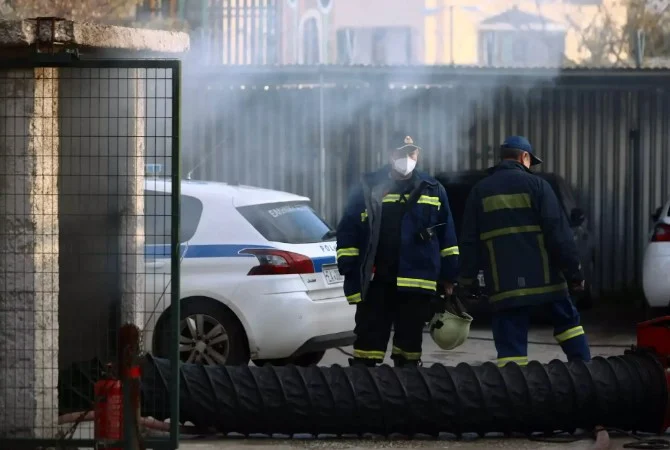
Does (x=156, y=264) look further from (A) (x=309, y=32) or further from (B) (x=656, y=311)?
(A) (x=309, y=32)

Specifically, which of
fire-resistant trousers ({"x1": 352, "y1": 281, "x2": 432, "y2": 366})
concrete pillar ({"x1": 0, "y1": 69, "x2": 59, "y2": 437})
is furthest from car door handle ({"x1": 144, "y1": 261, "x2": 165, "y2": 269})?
concrete pillar ({"x1": 0, "y1": 69, "x2": 59, "y2": 437})

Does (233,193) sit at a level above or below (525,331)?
above

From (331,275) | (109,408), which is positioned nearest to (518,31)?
(331,275)

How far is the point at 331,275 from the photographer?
978 centimetres

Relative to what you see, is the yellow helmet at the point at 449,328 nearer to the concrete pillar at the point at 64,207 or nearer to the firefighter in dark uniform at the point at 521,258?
the firefighter in dark uniform at the point at 521,258

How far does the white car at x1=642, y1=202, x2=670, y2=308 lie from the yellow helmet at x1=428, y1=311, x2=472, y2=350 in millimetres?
3735

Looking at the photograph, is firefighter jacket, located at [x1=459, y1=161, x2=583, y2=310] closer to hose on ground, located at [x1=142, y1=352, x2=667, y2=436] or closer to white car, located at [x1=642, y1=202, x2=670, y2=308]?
hose on ground, located at [x1=142, y1=352, x2=667, y2=436]

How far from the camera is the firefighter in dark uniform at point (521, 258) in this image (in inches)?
321

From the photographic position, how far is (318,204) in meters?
16.0

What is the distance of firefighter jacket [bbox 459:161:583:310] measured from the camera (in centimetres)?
816

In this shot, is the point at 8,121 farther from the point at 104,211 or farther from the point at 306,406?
the point at 306,406

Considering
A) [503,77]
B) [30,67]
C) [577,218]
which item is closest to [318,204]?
[503,77]

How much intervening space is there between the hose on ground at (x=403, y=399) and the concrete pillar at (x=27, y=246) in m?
0.81

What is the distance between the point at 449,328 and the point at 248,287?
64.5 inches
